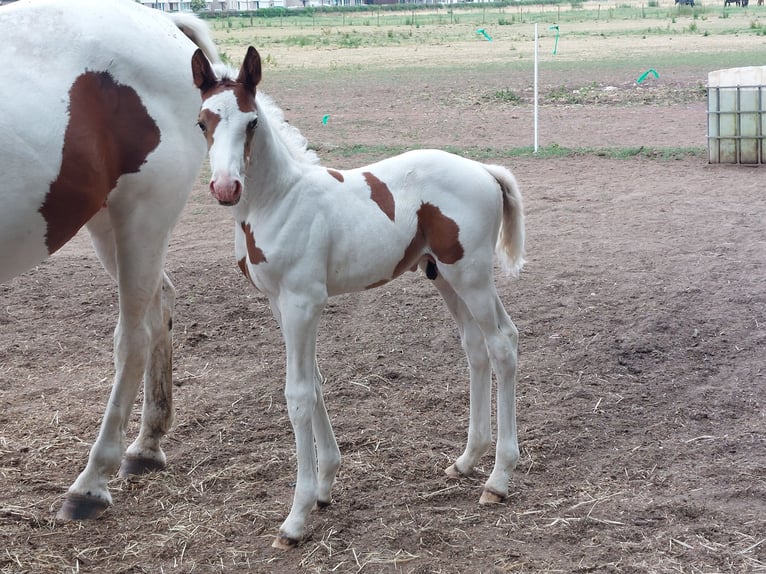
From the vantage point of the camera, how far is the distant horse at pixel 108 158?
3555 millimetres

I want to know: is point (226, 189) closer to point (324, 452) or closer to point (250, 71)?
point (250, 71)

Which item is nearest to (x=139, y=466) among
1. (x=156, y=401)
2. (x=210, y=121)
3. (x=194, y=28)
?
(x=156, y=401)

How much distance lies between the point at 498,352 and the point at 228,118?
1482 mm

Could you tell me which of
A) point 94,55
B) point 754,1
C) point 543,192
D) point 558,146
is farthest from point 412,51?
point 754,1

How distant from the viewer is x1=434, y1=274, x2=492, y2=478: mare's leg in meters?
3.94

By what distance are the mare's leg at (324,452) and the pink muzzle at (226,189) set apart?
87cm

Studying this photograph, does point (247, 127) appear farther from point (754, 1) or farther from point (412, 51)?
point (754, 1)

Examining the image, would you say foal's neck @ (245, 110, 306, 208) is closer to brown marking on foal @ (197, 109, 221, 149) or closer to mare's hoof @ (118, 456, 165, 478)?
brown marking on foal @ (197, 109, 221, 149)

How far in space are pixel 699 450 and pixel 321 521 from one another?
1834 millimetres

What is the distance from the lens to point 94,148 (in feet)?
12.1

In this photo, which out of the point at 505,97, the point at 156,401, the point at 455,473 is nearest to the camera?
the point at 455,473

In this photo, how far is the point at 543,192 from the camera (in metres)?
9.66

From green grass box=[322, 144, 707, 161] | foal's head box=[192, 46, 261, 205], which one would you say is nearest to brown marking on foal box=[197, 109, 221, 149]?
foal's head box=[192, 46, 261, 205]

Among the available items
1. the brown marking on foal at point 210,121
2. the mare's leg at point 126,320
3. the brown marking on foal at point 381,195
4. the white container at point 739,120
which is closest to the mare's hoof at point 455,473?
the brown marking on foal at point 381,195
